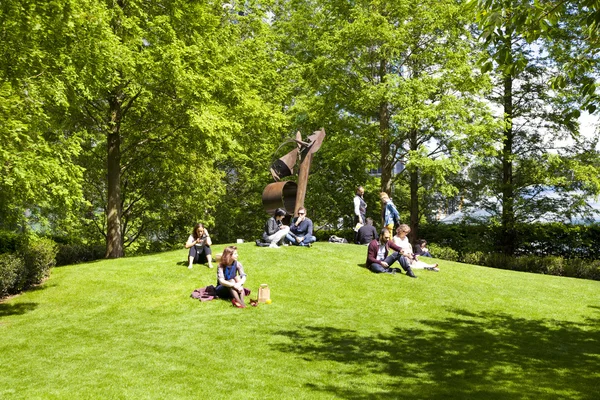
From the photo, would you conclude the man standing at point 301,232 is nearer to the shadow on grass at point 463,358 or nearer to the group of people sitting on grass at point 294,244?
the group of people sitting on grass at point 294,244

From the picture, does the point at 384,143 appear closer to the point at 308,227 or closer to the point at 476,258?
the point at 476,258

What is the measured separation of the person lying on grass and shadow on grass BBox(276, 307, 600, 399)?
2.32 m

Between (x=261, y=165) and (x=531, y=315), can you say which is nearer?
(x=531, y=315)

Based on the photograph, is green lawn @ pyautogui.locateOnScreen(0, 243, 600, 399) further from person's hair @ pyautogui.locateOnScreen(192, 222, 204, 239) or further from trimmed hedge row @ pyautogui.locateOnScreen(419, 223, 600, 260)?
trimmed hedge row @ pyautogui.locateOnScreen(419, 223, 600, 260)

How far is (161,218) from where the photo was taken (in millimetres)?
28156

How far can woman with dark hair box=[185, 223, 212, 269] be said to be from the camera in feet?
50.9

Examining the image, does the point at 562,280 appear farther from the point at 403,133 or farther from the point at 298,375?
the point at 298,375

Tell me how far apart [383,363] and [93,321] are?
6.82 m

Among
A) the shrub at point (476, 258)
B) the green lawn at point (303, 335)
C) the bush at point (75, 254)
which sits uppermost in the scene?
the shrub at point (476, 258)

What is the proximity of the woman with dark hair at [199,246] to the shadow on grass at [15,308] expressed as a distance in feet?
13.7

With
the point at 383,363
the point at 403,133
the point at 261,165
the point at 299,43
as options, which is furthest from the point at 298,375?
the point at 299,43

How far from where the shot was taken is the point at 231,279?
12.5 metres

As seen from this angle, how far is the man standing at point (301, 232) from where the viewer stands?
18.1m

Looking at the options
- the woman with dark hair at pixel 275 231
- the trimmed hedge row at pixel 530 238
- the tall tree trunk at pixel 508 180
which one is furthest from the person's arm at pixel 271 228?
the tall tree trunk at pixel 508 180
